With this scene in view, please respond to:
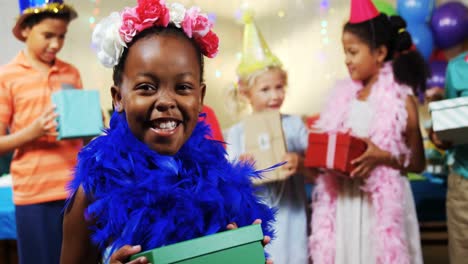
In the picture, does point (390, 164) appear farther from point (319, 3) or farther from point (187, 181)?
point (319, 3)

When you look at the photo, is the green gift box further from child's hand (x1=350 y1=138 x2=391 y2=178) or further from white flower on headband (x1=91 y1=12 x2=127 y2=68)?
child's hand (x1=350 y1=138 x2=391 y2=178)

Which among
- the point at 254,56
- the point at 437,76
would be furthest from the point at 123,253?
the point at 437,76

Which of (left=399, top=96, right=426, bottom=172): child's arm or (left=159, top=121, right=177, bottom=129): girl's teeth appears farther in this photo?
(left=399, top=96, right=426, bottom=172): child's arm

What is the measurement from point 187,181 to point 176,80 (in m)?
0.20

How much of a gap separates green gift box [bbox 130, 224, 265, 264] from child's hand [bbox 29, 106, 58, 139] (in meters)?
1.04

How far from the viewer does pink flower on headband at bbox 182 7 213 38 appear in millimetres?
956

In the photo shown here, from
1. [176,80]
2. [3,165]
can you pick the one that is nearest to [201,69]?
[176,80]

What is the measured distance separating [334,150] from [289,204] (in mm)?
434

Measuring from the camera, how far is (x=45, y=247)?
1708 millimetres

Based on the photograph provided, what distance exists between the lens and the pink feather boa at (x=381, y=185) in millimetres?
1908

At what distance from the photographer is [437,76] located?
3.60 meters

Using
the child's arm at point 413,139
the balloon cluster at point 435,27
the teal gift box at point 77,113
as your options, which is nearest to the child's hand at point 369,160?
the child's arm at point 413,139

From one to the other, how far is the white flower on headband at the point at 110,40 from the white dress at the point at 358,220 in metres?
1.31

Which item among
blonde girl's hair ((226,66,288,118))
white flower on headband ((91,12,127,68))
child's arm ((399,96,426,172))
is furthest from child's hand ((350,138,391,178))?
white flower on headband ((91,12,127,68))
